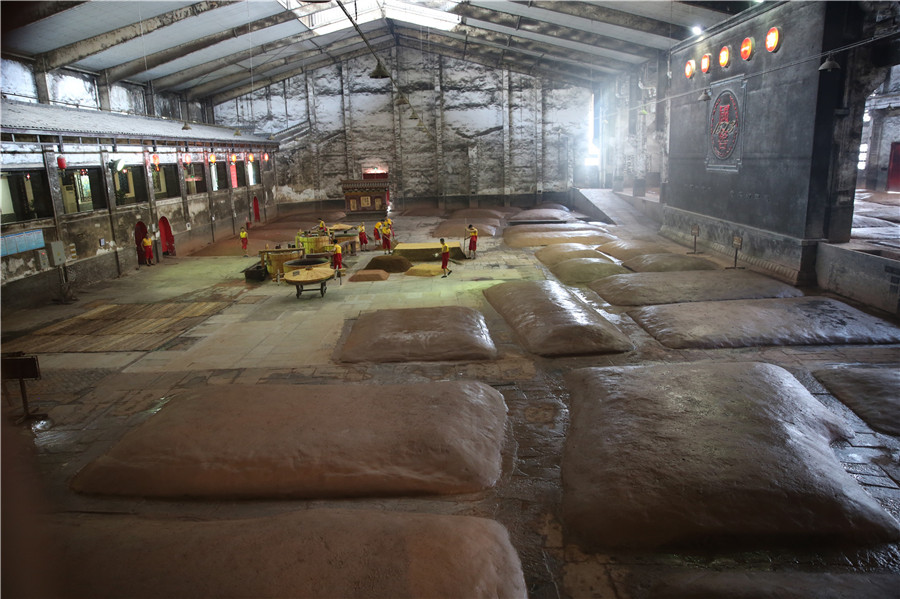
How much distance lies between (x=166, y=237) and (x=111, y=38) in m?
4.98

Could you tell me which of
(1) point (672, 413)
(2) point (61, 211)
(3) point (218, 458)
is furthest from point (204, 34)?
(1) point (672, 413)

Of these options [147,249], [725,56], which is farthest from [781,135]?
[147,249]

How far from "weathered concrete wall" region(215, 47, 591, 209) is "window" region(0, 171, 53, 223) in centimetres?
1459

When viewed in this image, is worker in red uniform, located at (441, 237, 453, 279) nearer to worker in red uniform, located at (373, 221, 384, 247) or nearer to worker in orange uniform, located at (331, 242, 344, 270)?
worker in orange uniform, located at (331, 242, 344, 270)

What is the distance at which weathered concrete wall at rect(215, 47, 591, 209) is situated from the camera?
82.4ft

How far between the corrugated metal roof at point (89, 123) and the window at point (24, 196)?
2.98 feet

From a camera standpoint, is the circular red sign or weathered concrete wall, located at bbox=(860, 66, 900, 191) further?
weathered concrete wall, located at bbox=(860, 66, 900, 191)

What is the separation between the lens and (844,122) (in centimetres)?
982

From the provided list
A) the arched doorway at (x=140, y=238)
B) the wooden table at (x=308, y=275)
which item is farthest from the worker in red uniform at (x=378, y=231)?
the arched doorway at (x=140, y=238)

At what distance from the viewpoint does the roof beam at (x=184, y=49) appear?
642 inches

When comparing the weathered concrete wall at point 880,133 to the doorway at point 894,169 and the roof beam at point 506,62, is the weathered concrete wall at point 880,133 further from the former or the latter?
the roof beam at point 506,62

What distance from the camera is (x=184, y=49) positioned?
16.8 m

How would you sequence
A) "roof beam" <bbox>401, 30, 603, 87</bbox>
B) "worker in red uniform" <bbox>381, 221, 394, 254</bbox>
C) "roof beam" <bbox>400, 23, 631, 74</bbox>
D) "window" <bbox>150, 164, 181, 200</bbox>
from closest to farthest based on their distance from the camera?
"worker in red uniform" <bbox>381, 221, 394, 254</bbox>
"window" <bbox>150, 164, 181, 200</bbox>
"roof beam" <bbox>400, 23, 631, 74</bbox>
"roof beam" <bbox>401, 30, 603, 87</bbox>

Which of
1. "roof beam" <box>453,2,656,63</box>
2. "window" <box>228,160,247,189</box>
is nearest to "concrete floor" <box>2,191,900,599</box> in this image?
"window" <box>228,160,247,189</box>
